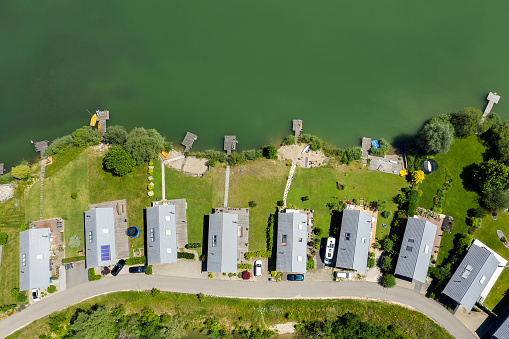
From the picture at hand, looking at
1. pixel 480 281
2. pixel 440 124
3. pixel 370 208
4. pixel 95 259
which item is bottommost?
pixel 480 281

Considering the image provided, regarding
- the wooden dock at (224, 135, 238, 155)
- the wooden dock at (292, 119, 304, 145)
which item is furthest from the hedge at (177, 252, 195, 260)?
the wooden dock at (292, 119, 304, 145)

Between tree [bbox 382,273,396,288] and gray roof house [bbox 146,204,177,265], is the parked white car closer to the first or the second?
gray roof house [bbox 146,204,177,265]

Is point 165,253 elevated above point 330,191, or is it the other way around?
point 330,191

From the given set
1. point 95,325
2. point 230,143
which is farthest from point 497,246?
point 95,325

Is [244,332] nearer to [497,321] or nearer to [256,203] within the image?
[256,203]

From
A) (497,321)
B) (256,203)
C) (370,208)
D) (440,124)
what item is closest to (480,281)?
(497,321)

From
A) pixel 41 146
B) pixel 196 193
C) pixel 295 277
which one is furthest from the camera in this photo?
pixel 41 146

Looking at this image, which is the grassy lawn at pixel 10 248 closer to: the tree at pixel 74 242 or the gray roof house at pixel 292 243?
the tree at pixel 74 242

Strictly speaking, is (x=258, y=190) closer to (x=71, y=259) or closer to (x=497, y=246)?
(x=71, y=259)
